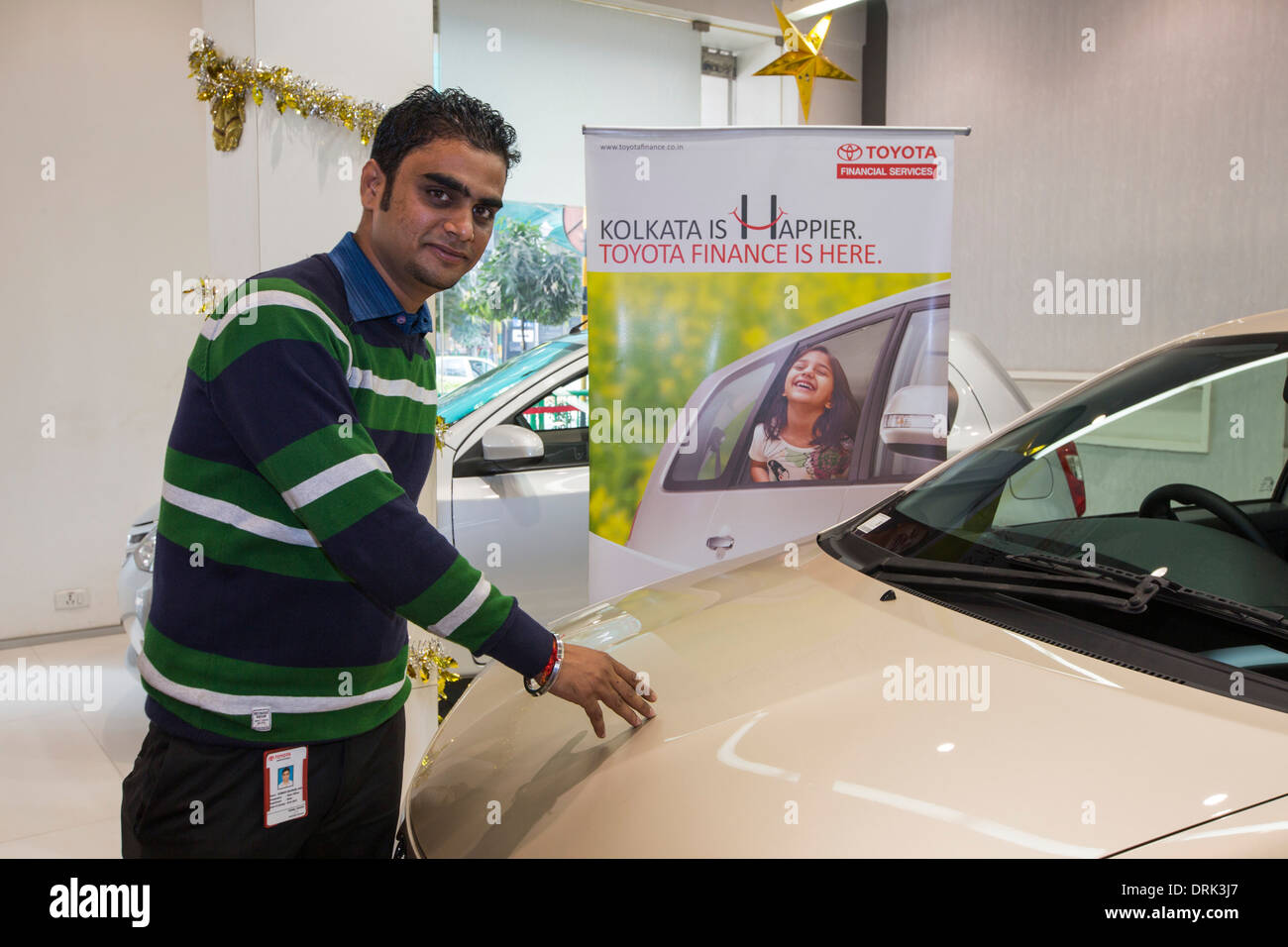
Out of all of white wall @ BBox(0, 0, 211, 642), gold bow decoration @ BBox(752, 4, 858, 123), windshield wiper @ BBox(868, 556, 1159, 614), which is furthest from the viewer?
gold bow decoration @ BBox(752, 4, 858, 123)

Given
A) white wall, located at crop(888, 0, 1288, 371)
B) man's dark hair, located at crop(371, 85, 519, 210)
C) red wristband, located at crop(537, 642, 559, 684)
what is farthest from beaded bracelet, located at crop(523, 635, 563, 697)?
white wall, located at crop(888, 0, 1288, 371)

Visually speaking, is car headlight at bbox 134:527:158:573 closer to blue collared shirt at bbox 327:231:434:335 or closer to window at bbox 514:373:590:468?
window at bbox 514:373:590:468

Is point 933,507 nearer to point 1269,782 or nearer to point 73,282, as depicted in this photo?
point 1269,782

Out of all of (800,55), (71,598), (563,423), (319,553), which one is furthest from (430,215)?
(800,55)

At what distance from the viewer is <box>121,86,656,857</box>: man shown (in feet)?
3.67

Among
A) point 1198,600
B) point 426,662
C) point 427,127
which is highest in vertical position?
point 427,127

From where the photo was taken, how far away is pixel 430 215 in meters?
1.29

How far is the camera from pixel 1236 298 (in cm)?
516

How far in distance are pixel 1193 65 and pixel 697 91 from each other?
298 cm

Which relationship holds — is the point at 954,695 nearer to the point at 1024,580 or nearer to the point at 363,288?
the point at 1024,580

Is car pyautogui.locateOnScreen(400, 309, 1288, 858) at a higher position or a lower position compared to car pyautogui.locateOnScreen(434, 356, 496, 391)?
lower

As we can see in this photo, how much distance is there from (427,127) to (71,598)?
3890mm
